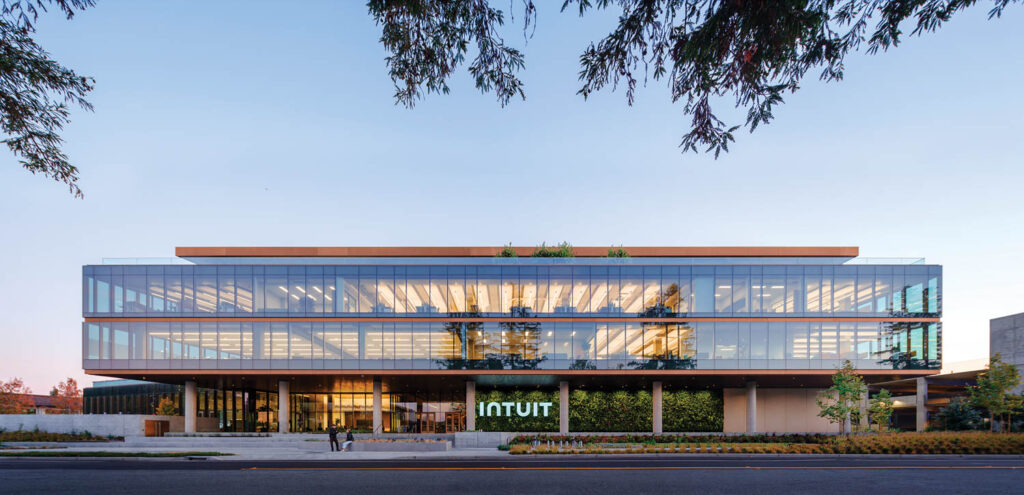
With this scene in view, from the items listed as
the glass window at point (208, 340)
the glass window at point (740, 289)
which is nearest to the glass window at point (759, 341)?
the glass window at point (740, 289)

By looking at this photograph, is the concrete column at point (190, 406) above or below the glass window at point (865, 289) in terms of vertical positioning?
below

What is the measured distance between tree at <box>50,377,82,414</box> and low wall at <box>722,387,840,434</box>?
89.8m

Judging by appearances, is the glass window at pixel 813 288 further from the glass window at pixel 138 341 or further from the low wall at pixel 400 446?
the glass window at pixel 138 341

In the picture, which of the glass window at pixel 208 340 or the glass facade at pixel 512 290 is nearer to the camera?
the glass window at pixel 208 340

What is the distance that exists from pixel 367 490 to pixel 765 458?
62.4 feet

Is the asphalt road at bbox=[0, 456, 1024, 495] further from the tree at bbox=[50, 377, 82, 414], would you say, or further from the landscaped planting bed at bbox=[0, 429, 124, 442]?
the tree at bbox=[50, 377, 82, 414]

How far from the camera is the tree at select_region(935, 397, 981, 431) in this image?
132 feet

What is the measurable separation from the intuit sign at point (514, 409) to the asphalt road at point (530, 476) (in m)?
17.7

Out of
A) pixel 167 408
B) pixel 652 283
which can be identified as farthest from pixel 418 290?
pixel 167 408

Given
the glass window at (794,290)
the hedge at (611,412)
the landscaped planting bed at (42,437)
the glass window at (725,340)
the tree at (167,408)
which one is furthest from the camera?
the tree at (167,408)

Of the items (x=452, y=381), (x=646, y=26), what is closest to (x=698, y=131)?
(x=646, y=26)

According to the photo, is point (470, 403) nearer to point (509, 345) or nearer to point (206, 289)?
point (509, 345)

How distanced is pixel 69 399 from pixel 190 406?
5948cm

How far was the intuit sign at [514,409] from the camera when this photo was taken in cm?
4144
